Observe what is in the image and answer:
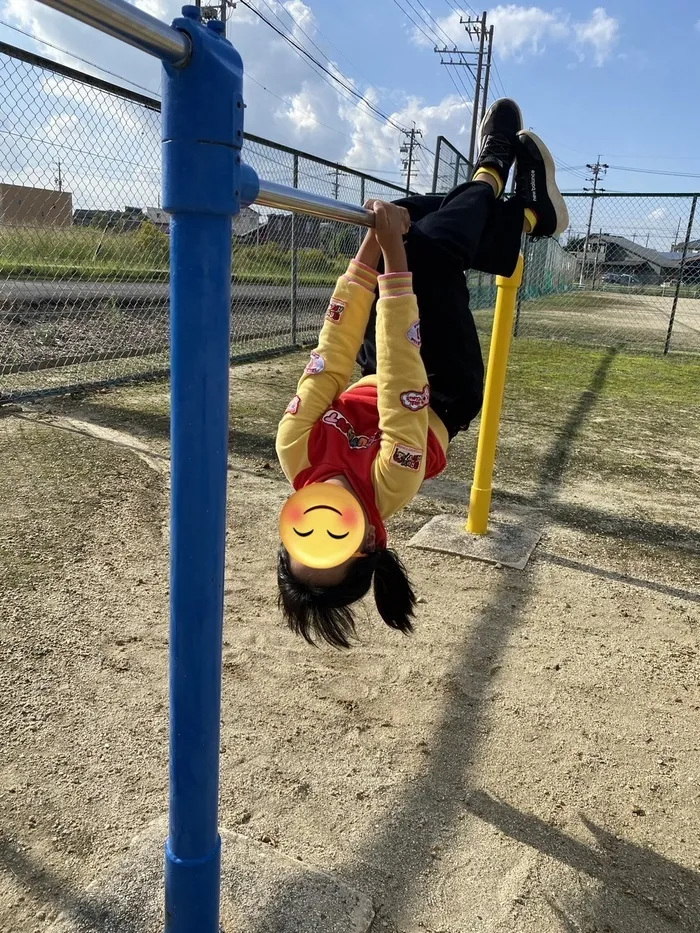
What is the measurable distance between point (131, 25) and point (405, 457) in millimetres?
1113

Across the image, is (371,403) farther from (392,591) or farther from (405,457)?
(392,591)

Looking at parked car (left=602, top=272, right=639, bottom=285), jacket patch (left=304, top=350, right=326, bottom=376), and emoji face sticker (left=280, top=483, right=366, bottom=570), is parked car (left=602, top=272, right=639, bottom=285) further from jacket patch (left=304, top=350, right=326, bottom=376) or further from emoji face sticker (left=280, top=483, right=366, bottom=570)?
emoji face sticker (left=280, top=483, right=366, bottom=570)

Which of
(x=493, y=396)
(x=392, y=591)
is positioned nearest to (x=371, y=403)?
(x=392, y=591)

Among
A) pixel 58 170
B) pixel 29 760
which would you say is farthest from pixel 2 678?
pixel 58 170

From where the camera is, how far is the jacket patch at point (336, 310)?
1875 mm

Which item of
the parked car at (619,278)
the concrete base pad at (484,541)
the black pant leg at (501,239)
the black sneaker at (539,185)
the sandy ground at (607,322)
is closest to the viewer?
the black pant leg at (501,239)

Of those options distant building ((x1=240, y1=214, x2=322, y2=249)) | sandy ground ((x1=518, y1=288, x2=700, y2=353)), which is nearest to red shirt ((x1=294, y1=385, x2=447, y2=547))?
distant building ((x1=240, y1=214, x2=322, y2=249))

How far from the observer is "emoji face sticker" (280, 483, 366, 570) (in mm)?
1488

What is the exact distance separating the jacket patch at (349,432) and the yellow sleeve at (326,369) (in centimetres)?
3

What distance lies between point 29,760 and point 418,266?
1.62m

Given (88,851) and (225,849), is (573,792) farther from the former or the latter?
(88,851)

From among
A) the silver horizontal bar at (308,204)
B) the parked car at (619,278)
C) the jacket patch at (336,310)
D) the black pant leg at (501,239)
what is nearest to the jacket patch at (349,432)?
the jacket patch at (336,310)

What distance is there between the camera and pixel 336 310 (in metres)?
1.89

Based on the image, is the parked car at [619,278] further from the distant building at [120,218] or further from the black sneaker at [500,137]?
the black sneaker at [500,137]
